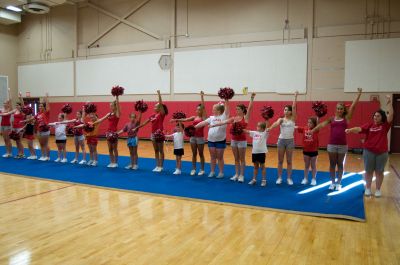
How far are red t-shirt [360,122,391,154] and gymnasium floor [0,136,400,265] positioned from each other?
2.88 feet

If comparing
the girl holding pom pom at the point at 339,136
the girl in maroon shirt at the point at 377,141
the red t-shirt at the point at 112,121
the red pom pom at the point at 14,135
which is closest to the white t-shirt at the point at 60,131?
the red pom pom at the point at 14,135

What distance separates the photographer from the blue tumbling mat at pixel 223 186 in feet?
16.6

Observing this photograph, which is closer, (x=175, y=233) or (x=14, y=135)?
(x=175, y=233)

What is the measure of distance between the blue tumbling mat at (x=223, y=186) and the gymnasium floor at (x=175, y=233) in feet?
0.89

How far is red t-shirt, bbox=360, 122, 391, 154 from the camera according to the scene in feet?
18.1

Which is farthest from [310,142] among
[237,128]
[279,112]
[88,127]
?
[279,112]

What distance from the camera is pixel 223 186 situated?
6.32 meters

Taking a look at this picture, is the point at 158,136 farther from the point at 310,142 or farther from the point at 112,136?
the point at 310,142

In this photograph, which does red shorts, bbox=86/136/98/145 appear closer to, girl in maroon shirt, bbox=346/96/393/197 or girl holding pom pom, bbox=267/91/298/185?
girl holding pom pom, bbox=267/91/298/185

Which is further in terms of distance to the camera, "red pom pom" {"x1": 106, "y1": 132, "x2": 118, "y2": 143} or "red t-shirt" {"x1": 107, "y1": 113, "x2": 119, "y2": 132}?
"red t-shirt" {"x1": 107, "y1": 113, "x2": 119, "y2": 132}

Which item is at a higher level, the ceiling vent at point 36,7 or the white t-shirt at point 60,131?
the ceiling vent at point 36,7

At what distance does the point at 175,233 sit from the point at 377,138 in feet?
12.5

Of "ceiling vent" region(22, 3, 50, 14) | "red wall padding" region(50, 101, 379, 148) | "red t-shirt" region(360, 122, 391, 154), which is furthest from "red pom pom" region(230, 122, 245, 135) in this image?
"ceiling vent" region(22, 3, 50, 14)

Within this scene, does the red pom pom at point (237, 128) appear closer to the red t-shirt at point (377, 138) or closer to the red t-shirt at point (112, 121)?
the red t-shirt at point (377, 138)
